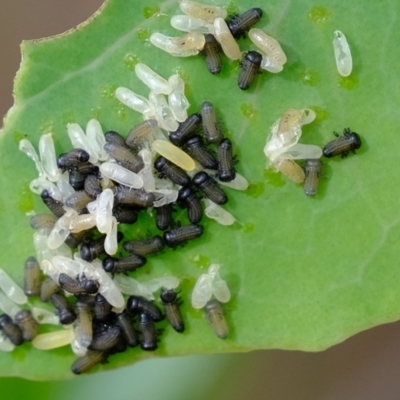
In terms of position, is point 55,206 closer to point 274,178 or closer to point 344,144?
point 274,178

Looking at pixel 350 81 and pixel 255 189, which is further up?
pixel 350 81

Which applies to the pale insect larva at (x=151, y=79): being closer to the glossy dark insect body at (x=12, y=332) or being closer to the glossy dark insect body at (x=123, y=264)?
the glossy dark insect body at (x=123, y=264)

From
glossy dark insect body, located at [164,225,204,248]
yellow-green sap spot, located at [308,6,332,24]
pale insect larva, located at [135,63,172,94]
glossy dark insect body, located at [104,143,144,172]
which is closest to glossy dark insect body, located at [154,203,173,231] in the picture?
glossy dark insect body, located at [164,225,204,248]

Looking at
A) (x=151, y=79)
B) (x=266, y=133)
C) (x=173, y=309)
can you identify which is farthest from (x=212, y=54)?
(x=173, y=309)

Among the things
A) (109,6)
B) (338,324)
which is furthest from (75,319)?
(109,6)

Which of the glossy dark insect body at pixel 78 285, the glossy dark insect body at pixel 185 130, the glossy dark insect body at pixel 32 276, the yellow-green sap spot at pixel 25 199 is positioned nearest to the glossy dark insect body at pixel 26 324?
the glossy dark insect body at pixel 32 276
